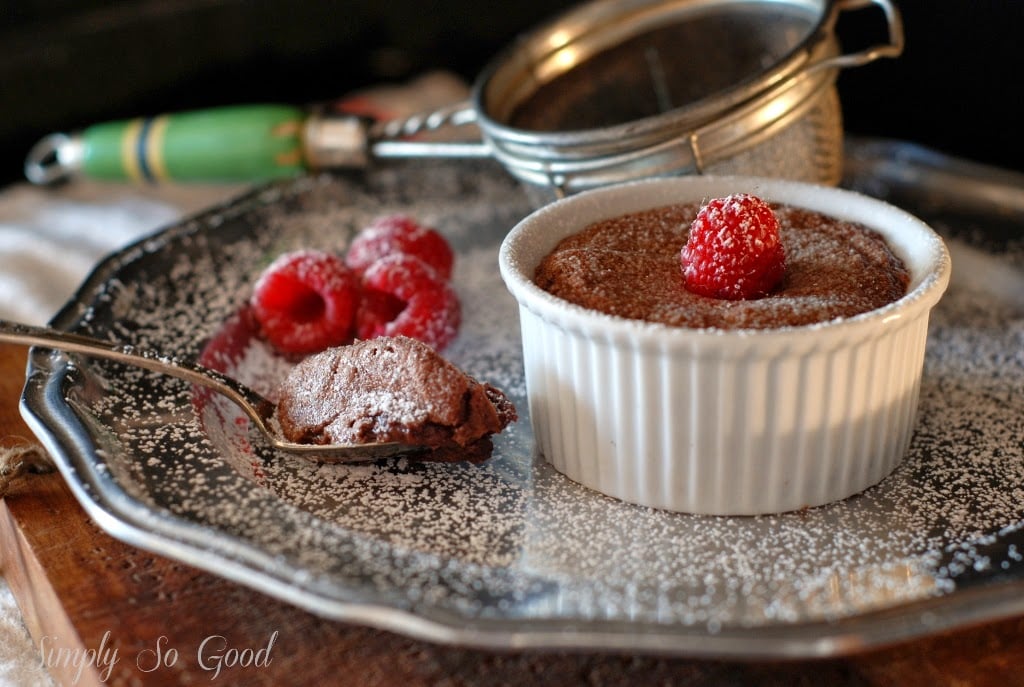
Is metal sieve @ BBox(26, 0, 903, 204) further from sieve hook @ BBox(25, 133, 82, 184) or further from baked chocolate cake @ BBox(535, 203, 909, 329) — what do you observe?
baked chocolate cake @ BBox(535, 203, 909, 329)

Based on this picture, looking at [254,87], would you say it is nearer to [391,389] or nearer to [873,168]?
[873,168]

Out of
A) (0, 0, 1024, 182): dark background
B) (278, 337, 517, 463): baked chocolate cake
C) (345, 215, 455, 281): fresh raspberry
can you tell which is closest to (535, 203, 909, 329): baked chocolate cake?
(278, 337, 517, 463): baked chocolate cake

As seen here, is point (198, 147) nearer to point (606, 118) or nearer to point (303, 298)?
point (303, 298)

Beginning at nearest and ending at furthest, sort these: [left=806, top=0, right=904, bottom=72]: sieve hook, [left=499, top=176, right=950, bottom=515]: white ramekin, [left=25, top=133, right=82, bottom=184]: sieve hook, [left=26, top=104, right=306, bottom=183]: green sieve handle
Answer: [left=499, top=176, right=950, bottom=515]: white ramekin → [left=806, top=0, right=904, bottom=72]: sieve hook → [left=26, top=104, right=306, bottom=183]: green sieve handle → [left=25, top=133, right=82, bottom=184]: sieve hook

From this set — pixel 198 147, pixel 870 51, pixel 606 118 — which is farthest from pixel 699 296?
pixel 198 147

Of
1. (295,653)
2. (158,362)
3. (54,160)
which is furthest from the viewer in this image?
(54,160)

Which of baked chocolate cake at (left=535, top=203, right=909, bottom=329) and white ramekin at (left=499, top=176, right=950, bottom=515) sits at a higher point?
baked chocolate cake at (left=535, top=203, right=909, bottom=329)

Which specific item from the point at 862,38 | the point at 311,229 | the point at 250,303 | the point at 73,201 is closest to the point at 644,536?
the point at 250,303
